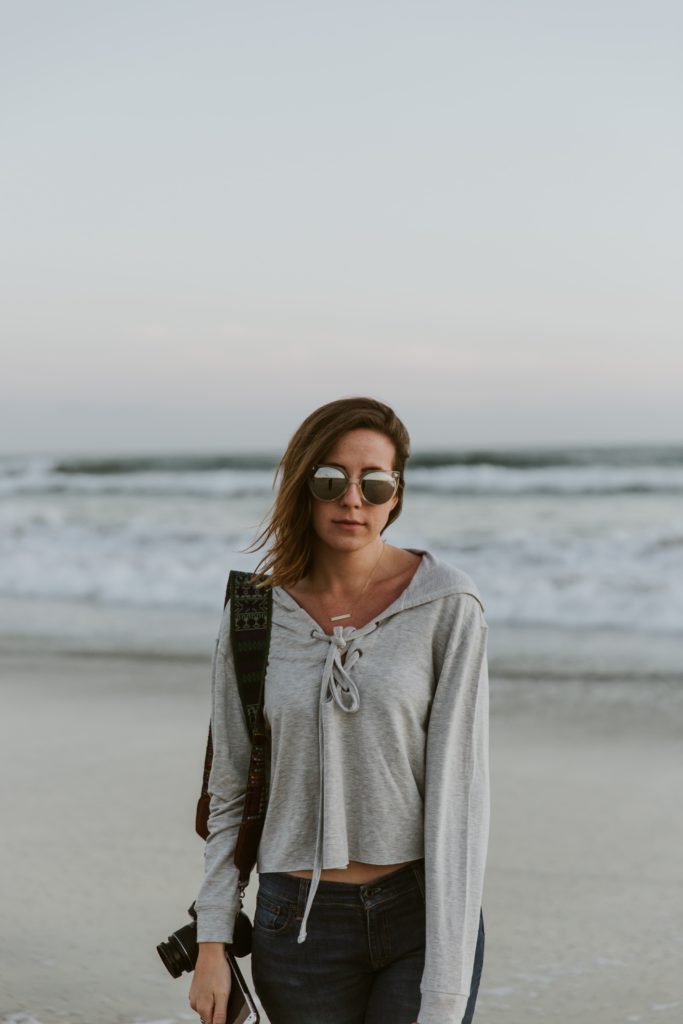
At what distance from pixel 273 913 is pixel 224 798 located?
22cm

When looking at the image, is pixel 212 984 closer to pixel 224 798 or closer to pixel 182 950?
pixel 182 950

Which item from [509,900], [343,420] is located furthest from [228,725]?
Answer: [509,900]

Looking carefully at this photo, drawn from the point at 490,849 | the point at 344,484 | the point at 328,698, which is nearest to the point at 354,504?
the point at 344,484

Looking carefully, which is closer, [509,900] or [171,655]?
[509,900]

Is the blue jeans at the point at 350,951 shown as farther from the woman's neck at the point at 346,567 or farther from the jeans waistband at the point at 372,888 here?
the woman's neck at the point at 346,567

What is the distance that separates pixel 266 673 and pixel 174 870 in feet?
8.33

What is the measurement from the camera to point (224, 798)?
2127 mm

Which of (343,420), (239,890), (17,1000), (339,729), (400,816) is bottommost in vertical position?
(17,1000)

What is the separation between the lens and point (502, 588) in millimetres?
11234

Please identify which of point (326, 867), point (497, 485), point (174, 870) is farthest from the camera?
point (497, 485)

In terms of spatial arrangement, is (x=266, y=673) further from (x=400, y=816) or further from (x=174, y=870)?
(x=174, y=870)

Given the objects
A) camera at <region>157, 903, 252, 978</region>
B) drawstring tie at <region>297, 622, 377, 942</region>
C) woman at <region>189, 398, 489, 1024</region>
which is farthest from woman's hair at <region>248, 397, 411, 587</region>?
camera at <region>157, 903, 252, 978</region>

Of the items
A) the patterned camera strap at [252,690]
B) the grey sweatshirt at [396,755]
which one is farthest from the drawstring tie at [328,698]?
the patterned camera strap at [252,690]

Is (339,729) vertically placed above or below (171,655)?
above
